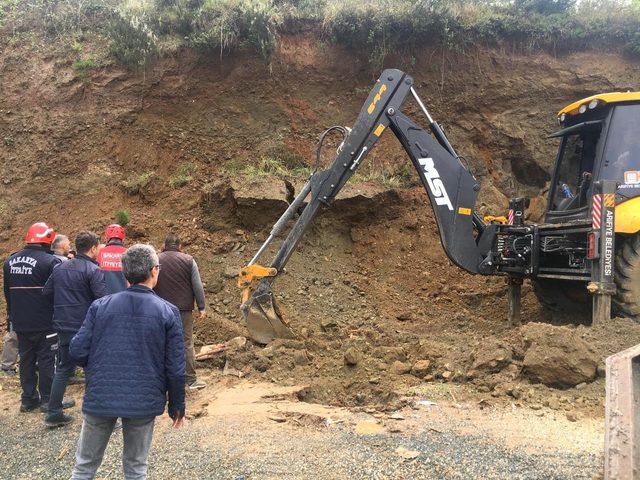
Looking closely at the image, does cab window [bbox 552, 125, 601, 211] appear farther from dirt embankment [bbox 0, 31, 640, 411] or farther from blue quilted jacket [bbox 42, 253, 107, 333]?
blue quilted jacket [bbox 42, 253, 107, 333]

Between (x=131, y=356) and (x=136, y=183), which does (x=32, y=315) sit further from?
(x=136, y=183)

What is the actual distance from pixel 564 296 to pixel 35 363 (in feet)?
22.5

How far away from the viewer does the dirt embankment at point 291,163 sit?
8.85 meters

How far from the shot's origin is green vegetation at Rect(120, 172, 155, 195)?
10234 mm

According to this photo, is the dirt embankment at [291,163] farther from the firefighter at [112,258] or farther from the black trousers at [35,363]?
the black trousers at [35,363]

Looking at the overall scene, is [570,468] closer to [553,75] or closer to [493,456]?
[493,456]

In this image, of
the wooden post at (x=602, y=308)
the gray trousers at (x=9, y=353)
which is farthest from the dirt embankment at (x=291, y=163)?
the gray trousers at (x=9, y=353)

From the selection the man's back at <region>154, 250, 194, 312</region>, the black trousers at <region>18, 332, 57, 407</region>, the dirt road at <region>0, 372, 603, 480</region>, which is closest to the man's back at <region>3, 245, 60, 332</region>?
the black trousers at <region>18, 332, 57, 407</region>

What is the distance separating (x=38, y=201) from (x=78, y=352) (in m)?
8.16

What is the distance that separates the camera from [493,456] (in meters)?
3.79

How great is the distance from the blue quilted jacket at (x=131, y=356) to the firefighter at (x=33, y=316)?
256 cm

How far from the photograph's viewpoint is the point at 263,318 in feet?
21.7

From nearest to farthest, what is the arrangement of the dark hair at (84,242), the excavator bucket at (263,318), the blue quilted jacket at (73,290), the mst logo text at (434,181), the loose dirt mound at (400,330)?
1. the blue quilted jacket at (73,290)
2. the dark hair at (84,242)
3. the loose dirt mound at (400,330)
4. the excavator bucket at (263,318)
5. the mst logo text at (434,181)

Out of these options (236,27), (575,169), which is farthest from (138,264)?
(236,27)
